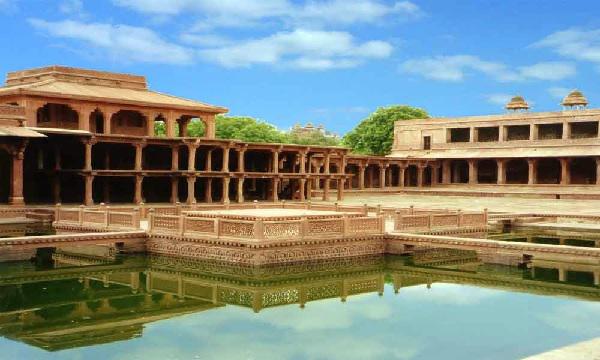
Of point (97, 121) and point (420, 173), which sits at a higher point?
point (97, 121)

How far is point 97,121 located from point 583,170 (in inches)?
1443

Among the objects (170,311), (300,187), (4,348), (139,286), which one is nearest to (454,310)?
(170,311)

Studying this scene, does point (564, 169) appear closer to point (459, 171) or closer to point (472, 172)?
point (472, 172)

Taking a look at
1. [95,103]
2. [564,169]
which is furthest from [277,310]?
[564,169]

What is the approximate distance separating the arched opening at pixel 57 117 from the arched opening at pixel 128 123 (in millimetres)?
2676

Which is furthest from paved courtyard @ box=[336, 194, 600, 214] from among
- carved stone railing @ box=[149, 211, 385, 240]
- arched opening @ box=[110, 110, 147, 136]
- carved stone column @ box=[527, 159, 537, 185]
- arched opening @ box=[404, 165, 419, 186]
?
carved stone railing @ box=[149, 211, 385, 240]

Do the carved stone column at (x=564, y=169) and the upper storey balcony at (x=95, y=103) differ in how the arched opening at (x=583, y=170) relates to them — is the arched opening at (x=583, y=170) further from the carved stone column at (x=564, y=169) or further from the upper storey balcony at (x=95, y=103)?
the upper storey balcony at (x=95, y=103)

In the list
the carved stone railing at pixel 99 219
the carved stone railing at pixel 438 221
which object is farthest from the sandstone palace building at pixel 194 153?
the carved stone railing at pixel 438 221

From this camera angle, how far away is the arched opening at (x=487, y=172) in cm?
6112

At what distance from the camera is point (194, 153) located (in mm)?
37719

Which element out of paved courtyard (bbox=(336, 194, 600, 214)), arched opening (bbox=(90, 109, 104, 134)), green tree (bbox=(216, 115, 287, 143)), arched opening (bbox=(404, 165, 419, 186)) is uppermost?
green tree (bbox=(216, 115, 287, 143))

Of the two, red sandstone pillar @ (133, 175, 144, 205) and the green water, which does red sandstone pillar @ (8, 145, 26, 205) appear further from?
the green water

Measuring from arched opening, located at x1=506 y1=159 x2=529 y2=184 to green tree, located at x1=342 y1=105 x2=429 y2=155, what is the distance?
16589 millimetres

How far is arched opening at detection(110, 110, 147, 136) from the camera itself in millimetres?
42125
